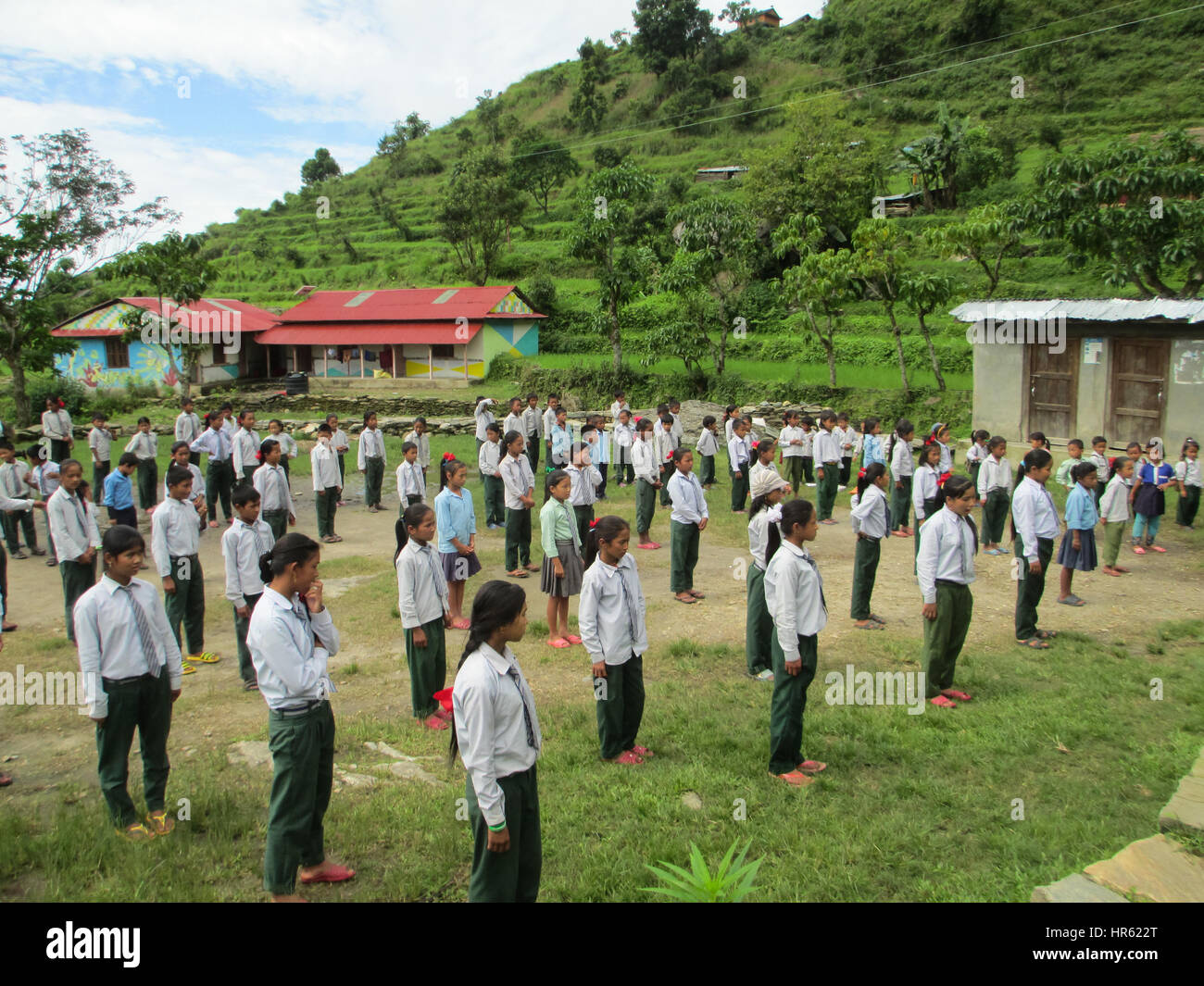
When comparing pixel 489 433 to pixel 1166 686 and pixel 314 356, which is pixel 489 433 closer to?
pixel 1166 686

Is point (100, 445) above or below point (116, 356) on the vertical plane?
below

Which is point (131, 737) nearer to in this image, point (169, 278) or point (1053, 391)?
point (1053, 391)

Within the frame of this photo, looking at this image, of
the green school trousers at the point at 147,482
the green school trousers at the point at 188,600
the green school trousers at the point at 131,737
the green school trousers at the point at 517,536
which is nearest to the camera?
the green school trousers at the point at 131,737

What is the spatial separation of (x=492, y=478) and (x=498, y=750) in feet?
32.2

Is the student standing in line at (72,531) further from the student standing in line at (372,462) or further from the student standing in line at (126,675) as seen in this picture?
the student standing in line at (372,462)

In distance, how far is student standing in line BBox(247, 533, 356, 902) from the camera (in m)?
3.97

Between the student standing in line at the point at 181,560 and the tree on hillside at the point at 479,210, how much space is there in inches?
1250

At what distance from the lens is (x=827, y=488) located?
13422mm

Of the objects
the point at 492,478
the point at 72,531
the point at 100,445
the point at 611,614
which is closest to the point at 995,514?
the point at 492,478

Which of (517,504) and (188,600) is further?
(517,504)

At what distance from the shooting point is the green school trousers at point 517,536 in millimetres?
10211

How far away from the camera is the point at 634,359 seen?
1109 inches

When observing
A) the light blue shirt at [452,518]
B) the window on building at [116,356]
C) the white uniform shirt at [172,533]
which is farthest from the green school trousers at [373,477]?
the window on building at [116,356]
